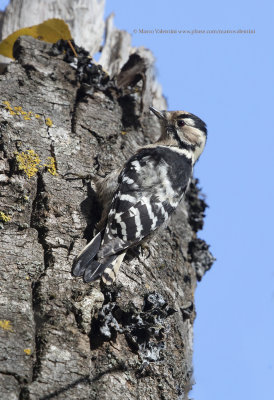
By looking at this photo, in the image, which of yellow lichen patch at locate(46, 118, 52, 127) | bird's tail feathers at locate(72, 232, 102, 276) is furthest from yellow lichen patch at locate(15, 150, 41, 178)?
bird's tail feathers at locate(72, 232, 102, 276)

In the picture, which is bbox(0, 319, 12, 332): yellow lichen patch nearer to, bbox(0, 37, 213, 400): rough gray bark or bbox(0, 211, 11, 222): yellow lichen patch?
bbox(0, 37, 213, 400): rough gray bark

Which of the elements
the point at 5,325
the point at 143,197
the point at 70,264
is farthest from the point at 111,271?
the point at 143,197

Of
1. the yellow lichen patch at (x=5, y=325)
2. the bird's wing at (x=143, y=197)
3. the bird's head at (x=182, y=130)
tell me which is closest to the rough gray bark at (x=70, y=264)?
the yellow lichen patch at (x=5, y=325)

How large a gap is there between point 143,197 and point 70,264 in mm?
1002

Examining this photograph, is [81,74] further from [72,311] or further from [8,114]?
[72,311]

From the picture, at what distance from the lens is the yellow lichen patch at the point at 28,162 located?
3074 millimetres

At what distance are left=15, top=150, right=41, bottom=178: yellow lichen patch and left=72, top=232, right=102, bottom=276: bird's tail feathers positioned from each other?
493 mm

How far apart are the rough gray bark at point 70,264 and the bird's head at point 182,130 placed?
30 cm

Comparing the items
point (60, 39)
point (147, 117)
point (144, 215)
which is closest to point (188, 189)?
point (147, 117)

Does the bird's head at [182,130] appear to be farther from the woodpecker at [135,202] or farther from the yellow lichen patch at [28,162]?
the yellow lichen patch at [28,162]

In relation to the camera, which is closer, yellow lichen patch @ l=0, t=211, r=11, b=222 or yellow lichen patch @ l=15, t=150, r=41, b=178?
yellow lichen patch @ l=0, t=211, r=11, b=222

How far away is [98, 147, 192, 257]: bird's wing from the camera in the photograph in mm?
3211

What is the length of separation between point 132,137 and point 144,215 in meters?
0.77

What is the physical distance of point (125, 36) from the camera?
5176mm
